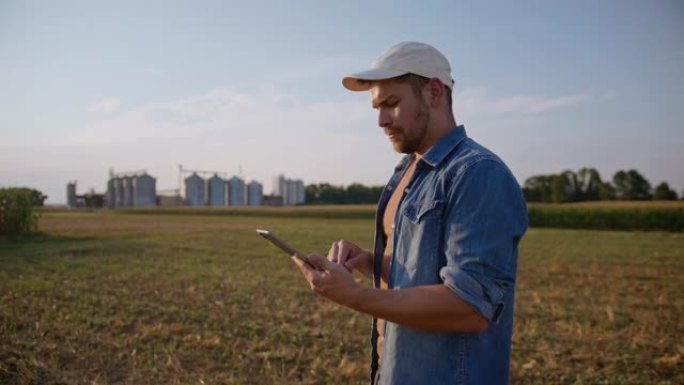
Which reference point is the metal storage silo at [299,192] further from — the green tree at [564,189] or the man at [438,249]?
the man at [438,249]

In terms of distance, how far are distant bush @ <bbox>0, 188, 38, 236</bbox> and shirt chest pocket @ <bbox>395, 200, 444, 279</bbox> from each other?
83.9 ft

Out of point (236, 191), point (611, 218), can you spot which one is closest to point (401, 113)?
point (611, 218)

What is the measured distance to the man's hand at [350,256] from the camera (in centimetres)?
229

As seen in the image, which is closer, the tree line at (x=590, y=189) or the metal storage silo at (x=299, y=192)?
the tree line at (x=590, y=189)

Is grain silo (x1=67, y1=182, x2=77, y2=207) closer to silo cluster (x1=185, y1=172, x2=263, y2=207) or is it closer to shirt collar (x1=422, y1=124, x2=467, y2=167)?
silo cluster (x1=185, y1=172, x2=263, y2=207)

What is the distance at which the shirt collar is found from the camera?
6.12ft

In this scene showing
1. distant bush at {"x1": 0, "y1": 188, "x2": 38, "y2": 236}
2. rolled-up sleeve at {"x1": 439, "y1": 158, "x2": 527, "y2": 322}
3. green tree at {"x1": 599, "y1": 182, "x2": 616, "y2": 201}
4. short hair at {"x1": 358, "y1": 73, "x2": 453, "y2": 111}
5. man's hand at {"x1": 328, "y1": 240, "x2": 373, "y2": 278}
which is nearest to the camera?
rolled-up sleeve at {"x1": 439, "y1": 158, "x2": 527, "y2": 322}

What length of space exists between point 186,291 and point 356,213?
46.7 metres

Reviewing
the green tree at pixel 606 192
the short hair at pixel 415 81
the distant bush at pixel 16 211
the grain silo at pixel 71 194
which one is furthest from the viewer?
the grain silo at pixel 71 194

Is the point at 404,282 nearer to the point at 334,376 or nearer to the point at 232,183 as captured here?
the point at 334,376

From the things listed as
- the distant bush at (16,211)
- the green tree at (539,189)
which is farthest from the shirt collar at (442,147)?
the green tree at (539,189)

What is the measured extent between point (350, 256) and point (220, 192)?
8253 cm

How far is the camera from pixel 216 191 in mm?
82000

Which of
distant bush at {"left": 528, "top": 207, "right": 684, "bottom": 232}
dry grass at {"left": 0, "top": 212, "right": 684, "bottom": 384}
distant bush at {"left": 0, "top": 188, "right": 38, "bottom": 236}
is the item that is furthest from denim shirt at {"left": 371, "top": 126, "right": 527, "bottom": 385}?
distant bush at {"left": 528, "top": 207, "right": 684, "bottom": 232}
